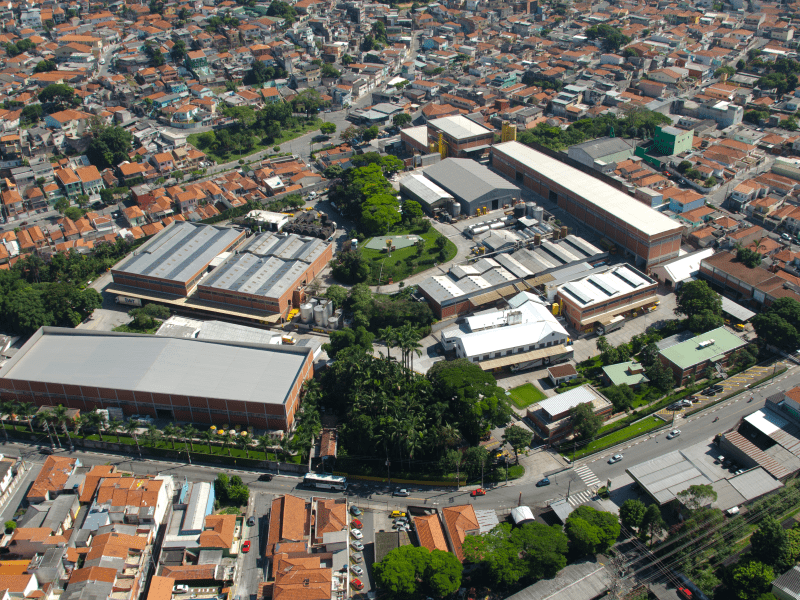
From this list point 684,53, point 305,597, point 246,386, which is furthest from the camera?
point 684,53

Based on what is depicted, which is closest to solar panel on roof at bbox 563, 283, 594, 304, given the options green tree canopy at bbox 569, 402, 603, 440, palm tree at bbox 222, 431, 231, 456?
green tree canopy at bbox 569, 402, 603, 440

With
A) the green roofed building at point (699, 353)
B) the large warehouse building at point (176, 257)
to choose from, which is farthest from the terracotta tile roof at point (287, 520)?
the green roofed building at point (699, 353)

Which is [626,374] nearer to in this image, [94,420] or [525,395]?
[525,395]

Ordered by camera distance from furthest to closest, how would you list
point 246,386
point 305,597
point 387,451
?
point 246,386, point 387,451, point 305,597

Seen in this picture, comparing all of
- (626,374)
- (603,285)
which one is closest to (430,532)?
(626,374)

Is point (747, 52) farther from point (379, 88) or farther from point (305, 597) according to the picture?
point (305, 597)

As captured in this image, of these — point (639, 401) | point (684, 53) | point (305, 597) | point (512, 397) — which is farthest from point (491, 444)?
point (684, 53)
